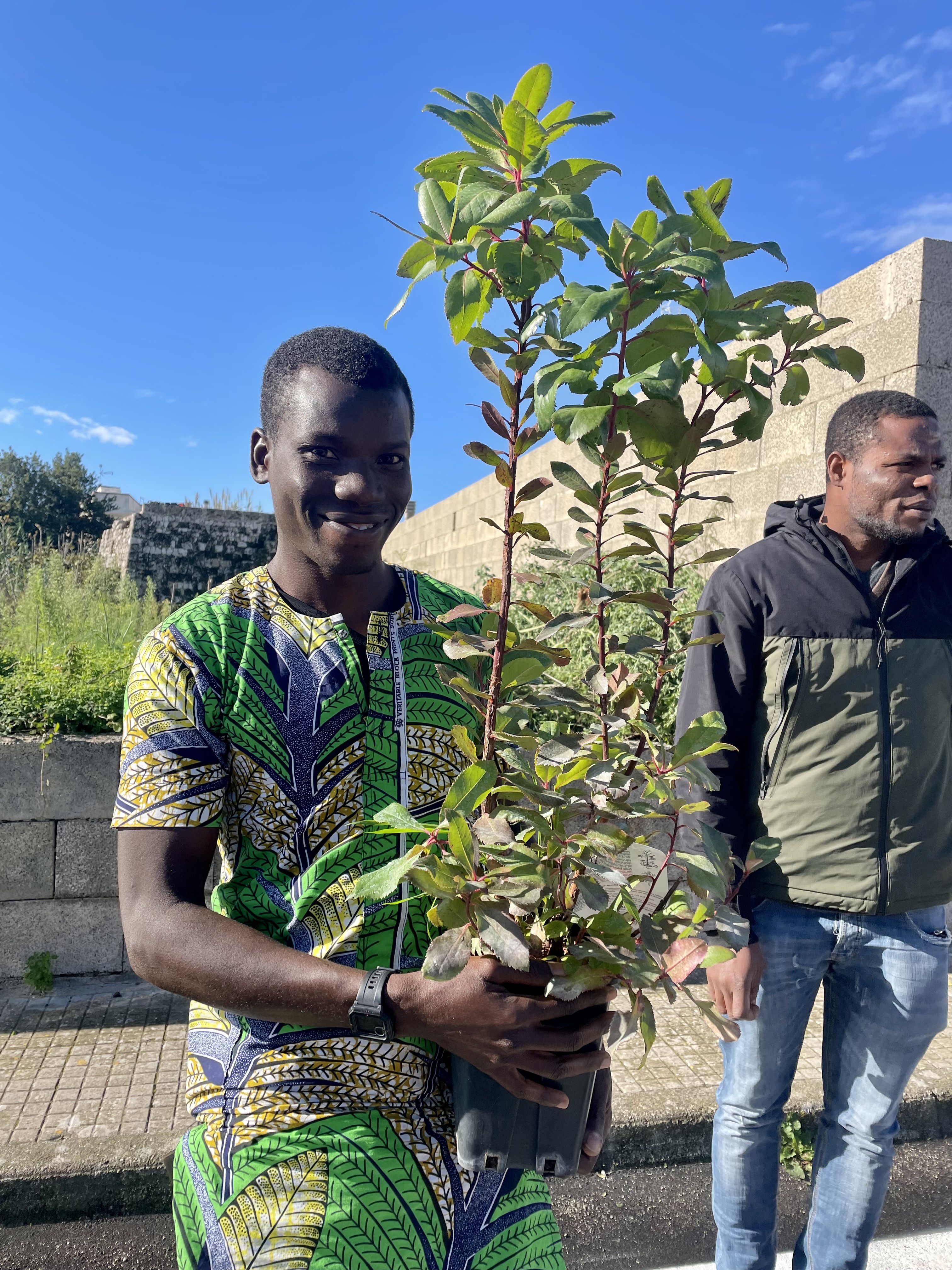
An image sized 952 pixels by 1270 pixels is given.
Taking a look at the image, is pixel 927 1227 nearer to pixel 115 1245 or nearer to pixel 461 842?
pixel 115 1245

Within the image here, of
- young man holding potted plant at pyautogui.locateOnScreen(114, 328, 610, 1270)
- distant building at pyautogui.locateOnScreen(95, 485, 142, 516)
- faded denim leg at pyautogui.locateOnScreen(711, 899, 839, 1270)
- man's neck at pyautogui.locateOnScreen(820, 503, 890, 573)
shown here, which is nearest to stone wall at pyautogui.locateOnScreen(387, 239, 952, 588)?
man's neck at pyautogui.locateOnScreen(820, 503, 890, 573)

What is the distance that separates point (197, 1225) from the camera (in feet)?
3.86

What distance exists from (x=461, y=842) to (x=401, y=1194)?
529 mm

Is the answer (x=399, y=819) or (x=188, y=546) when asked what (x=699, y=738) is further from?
(x=188, y=546)

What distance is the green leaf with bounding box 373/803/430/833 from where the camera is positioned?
1.03 meters

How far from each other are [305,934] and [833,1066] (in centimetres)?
166

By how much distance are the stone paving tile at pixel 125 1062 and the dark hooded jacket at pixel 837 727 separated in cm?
110

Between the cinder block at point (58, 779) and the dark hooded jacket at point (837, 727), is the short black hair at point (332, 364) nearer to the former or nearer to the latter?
the dark hooded jacket at point (837, 727)

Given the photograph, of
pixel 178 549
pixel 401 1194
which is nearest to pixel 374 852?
pixel 401 1194

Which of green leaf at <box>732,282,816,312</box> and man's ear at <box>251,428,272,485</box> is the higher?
green leaf at <box>732,282,816,312</box>

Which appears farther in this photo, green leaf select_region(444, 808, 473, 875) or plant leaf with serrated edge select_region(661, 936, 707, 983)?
plant leaf with serrated edge select_region(661, 936, 707, 983)

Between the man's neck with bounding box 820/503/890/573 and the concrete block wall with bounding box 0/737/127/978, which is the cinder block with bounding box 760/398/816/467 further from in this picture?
the concrete block wall with bounding box 0/737/127/978

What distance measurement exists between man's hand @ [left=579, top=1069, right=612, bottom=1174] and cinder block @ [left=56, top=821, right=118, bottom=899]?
11.4 feet

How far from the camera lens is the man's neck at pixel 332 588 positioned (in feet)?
4.68
